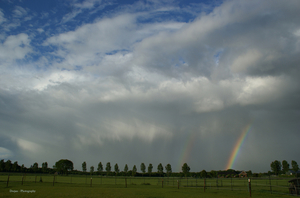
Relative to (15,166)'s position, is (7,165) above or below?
above

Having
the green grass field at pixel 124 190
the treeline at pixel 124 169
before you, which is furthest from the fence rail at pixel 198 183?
the treeline at pixel 124 169

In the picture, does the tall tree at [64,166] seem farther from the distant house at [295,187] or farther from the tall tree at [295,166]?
the tall tree at [295,166]

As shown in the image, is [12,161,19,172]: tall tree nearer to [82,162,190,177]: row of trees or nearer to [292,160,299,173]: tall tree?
[82,162,190,177]: row of trees

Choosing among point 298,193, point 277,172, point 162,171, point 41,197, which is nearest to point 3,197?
point 41,197

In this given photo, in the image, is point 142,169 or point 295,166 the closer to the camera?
point 295,166

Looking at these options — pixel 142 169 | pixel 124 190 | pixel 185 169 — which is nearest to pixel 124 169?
pixel 142 169

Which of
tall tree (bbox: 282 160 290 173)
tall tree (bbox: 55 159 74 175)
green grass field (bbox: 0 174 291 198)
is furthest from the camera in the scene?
tall tree (bbox: 55 159 74 175)

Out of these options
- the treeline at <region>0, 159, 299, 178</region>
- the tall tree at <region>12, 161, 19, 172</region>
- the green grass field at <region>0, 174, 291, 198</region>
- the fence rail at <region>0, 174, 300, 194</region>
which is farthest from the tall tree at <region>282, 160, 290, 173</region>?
the tall tree at <region>12, 161, 19, 172</region>

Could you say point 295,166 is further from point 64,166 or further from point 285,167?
point 64,166

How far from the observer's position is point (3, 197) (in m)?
17.0

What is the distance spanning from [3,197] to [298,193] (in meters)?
34.1

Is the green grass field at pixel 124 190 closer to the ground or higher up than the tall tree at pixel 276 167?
higher up

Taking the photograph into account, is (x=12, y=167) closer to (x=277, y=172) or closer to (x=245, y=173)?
(x=245, y=173)

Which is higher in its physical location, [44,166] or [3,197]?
[3,197]
